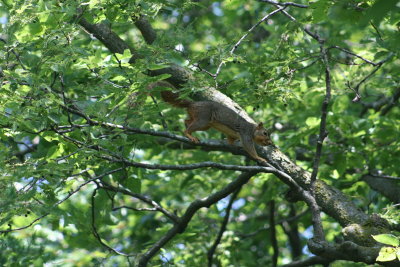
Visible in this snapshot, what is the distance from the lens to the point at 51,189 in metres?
3.86

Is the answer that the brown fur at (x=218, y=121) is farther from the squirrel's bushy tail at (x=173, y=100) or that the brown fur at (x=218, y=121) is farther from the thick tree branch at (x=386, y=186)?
the thick tree branch at (x=386, y=186)

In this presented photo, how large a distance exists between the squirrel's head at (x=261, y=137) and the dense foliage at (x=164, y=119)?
0.66 ft

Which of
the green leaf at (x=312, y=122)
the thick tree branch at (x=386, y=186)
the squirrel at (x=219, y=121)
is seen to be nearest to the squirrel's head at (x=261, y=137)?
the squirrel at (x=219, y=121)

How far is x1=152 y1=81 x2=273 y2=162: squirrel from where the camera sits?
528cm

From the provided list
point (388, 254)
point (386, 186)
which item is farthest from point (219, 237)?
point (388, 254)

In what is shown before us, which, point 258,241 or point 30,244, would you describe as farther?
point 258,241

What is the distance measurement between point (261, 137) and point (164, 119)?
1112mm

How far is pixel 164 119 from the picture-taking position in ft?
15.8

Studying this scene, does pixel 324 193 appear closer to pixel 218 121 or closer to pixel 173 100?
pixel 218 121

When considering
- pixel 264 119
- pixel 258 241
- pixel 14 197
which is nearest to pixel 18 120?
pixel 14 197

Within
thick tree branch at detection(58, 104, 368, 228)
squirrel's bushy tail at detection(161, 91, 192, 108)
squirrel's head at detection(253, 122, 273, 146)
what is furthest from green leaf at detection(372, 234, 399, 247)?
squirrel's bushy tail at detection(161, 91, 192, 108)

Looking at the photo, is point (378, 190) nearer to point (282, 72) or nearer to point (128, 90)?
point (282, 72)

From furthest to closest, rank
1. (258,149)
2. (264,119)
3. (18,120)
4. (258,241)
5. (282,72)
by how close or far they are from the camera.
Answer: (258,241), (264,119), (258,149), (282,72), (18,120)

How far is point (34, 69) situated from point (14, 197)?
0.85 m
